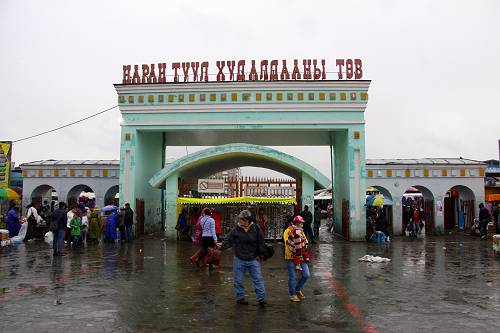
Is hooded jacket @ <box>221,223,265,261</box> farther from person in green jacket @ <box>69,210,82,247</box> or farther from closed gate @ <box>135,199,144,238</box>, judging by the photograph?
closed gate @ <box>135,199,144,238</box>

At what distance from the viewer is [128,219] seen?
68.5 ft

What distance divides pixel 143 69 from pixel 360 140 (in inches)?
441

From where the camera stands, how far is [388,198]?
90.8ft

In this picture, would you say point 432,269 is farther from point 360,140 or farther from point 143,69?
point 143,69

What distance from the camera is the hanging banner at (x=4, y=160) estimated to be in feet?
73.3

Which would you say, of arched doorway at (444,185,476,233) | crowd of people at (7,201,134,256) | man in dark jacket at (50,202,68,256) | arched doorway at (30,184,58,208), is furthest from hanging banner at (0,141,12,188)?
arched doorway at (444,185,476,233)

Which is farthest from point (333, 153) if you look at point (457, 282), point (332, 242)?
point (457, 282)

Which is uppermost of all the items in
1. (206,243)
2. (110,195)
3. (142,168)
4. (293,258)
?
(142,168)

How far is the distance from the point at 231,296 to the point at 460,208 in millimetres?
24723

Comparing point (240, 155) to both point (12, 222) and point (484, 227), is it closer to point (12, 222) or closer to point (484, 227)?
point (12, 222)

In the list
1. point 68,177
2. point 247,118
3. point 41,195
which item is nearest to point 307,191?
point 247,118

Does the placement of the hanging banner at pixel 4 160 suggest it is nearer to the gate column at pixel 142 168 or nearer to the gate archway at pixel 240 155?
the gate column at pixel 142 168

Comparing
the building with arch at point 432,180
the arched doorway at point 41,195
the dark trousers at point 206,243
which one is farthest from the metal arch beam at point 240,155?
the arched doorway at point 41,195

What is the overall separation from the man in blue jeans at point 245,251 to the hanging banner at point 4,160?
57.6ft
